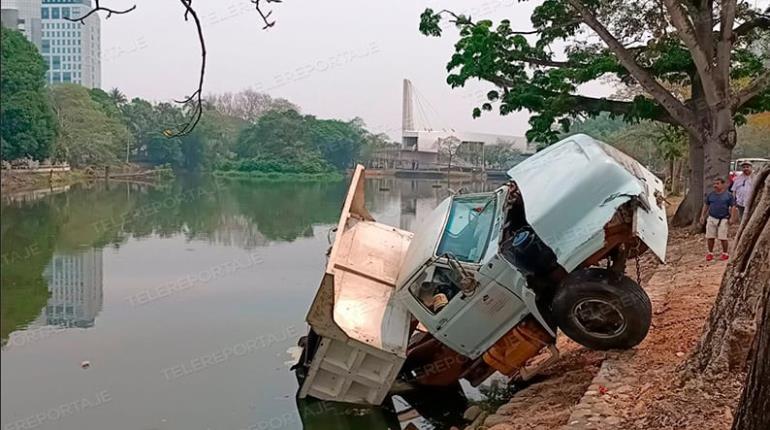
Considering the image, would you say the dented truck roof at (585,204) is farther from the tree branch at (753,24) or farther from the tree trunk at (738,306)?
the tree branch at (753,24)

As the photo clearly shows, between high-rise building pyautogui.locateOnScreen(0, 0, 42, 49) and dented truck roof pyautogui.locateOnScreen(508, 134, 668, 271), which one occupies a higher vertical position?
high-rise building pyautogui.locateOnScreen(0, 0, 42, 49)

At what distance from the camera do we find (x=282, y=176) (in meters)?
63.7

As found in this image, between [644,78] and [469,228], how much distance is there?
7.79 m

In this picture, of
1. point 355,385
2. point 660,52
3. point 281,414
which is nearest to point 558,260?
point 355,385

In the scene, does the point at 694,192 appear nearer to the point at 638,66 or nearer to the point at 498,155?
the point at 638,66

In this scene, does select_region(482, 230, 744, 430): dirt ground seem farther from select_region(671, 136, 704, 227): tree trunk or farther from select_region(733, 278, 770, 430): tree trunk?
select_region(671, 136, 704, 227): tree trunk

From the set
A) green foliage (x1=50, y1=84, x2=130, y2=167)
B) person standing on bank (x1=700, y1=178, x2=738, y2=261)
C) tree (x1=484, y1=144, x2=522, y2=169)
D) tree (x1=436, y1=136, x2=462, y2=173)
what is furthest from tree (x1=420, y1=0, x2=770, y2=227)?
tree (x1=436, y1=136, x2=462, y2=173)

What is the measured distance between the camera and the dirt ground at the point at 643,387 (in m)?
4.94

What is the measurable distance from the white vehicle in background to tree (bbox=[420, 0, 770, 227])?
649 centimetres

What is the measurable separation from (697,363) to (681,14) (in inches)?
382

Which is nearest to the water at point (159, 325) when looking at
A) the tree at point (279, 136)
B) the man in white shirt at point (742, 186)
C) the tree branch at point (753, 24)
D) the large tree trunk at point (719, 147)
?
the man in white shirt at point (742, 186)

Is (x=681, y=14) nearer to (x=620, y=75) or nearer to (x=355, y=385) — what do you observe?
(x=620, y=75)

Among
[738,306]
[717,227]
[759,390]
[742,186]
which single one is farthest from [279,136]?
[759,390]

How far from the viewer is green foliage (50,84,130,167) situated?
45.9 meters
